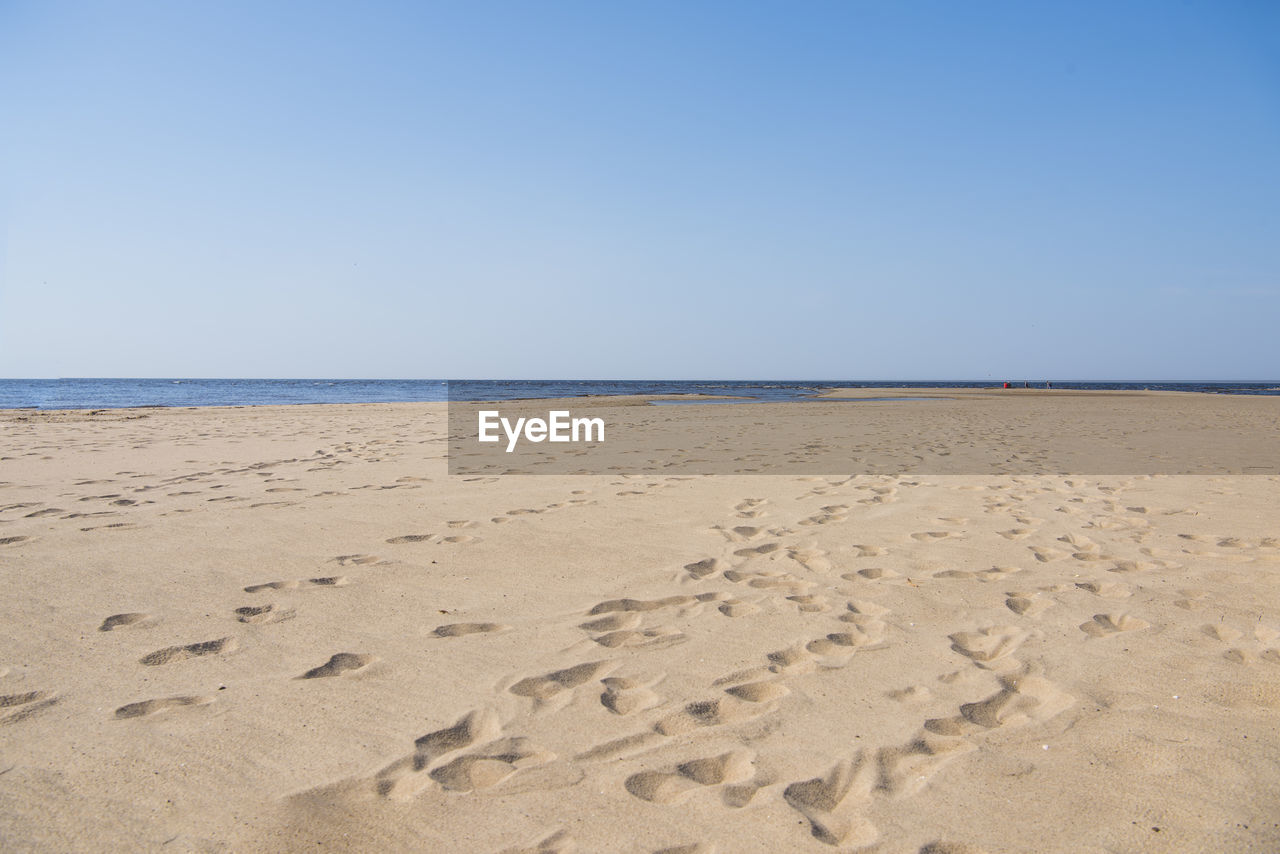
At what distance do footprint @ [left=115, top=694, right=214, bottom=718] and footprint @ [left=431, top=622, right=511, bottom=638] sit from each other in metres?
0.88

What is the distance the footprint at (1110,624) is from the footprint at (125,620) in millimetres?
3956

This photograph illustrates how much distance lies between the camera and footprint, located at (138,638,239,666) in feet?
8.98

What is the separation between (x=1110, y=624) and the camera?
3.11 m

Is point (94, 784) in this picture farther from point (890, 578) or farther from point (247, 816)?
point (890, 578)

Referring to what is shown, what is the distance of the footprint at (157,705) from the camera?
2334 millimetres

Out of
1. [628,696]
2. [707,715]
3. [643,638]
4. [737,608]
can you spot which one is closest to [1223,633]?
[737,608]

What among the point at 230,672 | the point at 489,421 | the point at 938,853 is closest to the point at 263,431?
the point at 489,421

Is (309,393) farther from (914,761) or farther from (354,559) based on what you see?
(914,761)

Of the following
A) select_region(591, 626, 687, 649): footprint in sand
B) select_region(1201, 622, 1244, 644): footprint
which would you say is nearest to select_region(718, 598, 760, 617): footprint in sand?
select_region(591, 626, 687, 649): footprint in sand

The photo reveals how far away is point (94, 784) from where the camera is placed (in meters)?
1.95

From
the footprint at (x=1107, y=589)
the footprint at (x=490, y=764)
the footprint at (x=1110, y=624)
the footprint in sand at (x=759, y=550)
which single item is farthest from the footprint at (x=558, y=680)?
the footprint at (x=1107, y=589)

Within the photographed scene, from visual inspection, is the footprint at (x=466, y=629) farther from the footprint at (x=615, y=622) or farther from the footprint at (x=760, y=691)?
the footprint at (x=760, y=691)

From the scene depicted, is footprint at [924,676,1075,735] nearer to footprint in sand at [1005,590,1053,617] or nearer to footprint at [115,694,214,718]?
footprint in sand at [1005,590,1053,617]

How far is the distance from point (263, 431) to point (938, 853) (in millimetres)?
13203
